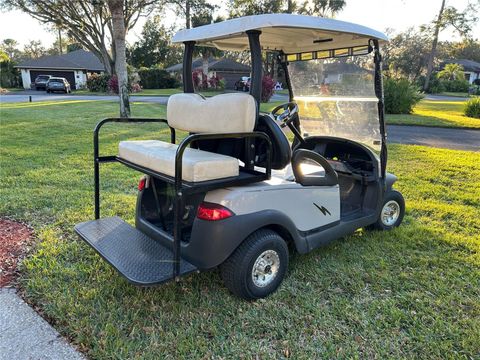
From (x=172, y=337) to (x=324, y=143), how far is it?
2341 millimetres

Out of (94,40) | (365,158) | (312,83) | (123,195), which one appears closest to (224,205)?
(365,158)

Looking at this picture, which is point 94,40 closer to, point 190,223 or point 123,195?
point 123,195

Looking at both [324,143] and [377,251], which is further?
[324,143]

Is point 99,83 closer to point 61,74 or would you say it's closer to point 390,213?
point 61,74

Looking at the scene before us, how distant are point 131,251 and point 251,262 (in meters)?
0.79

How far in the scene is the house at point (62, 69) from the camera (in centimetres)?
3647

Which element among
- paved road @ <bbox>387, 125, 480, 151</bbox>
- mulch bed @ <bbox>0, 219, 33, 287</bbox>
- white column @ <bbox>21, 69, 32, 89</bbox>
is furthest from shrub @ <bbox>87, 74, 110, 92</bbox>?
mulch bed @ <bbox>0, 219, 33, 287</bbox>

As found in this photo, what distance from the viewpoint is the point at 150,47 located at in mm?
38781

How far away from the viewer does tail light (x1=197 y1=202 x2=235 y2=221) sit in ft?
7.02

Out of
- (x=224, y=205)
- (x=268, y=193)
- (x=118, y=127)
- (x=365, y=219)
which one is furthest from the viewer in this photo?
(x=118, y=127)

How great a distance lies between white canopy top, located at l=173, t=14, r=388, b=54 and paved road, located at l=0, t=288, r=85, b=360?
6.77 feet

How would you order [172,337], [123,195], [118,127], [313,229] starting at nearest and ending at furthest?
[172,337] → [313,229] → [123,195] → [118,127]

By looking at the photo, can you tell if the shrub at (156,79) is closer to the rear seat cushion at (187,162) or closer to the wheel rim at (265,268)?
the rear seat cushion at (187,162)

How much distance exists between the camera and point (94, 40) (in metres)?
27.2
